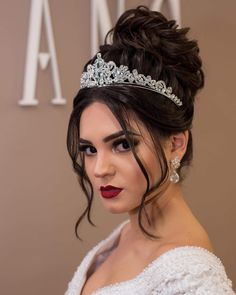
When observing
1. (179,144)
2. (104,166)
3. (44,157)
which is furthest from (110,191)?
(44,157)

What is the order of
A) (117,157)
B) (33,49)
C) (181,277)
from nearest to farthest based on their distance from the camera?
(181,277) → (117,157) → (33,49)

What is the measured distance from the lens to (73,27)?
1.57 meters

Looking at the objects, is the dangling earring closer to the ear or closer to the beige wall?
the ear

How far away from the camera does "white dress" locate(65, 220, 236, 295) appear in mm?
795

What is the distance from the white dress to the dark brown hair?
11 centimetres

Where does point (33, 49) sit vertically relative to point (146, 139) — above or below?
above

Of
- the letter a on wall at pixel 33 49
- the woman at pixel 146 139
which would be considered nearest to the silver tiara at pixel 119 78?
the woman at pixel 146 139

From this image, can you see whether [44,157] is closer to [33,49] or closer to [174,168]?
[33,49]

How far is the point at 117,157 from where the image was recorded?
2.97ft

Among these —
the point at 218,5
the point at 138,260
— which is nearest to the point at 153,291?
the point at 138,260

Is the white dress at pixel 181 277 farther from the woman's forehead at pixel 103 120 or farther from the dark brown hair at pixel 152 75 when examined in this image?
the woman's forehead at pixel 103 120

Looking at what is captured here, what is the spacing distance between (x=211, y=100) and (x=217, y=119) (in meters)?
0.08

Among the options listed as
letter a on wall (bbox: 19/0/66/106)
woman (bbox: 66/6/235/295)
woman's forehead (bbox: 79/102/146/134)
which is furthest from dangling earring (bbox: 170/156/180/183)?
letter a on wall (bbox: 19/0/66/106)

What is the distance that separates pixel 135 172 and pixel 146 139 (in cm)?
7
